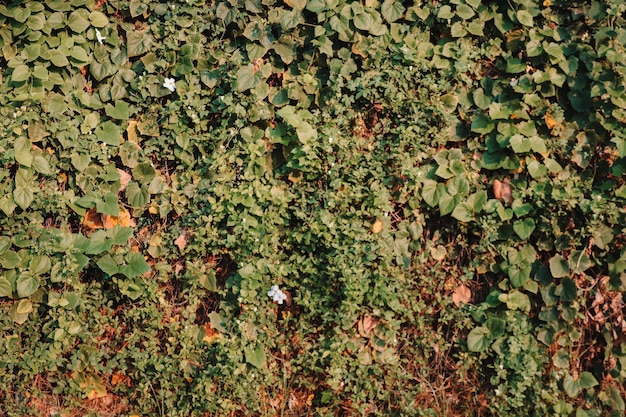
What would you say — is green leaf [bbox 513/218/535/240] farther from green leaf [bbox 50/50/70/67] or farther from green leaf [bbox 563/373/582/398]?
green leaf [bbox 50/50/70/67]

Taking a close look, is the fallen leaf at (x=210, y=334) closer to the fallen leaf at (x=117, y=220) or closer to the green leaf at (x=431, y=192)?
the fallen leaf at (x=117, y=220)

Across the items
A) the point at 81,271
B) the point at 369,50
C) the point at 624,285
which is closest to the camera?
the point at 624,285

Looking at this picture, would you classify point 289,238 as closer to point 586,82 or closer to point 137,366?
point 137,366

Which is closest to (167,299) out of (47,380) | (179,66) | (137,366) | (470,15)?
(137,366)

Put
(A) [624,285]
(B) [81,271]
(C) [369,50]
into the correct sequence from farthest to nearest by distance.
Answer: (B) [81,271], (C) [369,50], (A) [624,285]

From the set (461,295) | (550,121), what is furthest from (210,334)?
(550,121)

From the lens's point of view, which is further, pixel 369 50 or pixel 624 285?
pixel 369 50

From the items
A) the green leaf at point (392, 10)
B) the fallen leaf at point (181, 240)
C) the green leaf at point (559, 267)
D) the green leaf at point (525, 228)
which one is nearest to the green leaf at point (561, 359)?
Answer: the green leaf at point (559, 267)

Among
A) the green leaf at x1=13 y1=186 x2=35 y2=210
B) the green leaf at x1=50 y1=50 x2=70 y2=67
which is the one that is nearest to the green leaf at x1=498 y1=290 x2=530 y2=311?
A: the green leaf at x1=13 y1=186 x2=35 y2=210
